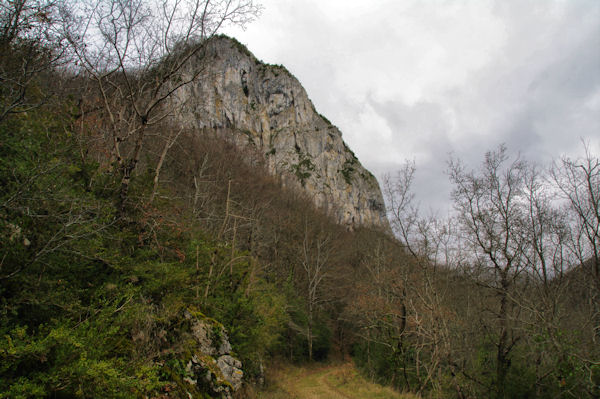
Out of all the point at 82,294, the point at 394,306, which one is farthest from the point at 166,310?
the point at 394,306

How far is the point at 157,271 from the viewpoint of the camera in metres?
5.70

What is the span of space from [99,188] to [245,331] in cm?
744

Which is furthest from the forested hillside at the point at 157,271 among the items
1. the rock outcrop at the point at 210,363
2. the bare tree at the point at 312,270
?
the bare tree at the point at 312,270

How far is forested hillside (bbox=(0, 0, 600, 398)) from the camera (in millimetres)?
3600

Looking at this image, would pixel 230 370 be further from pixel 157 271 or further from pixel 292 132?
pixel 292 132

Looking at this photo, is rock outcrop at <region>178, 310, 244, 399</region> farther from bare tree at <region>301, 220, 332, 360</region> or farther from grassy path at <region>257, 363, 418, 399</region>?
bare tree at <region>301, 220, 332, 360</region>

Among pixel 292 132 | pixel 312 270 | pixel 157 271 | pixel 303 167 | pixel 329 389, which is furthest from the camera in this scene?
pixel 292 132

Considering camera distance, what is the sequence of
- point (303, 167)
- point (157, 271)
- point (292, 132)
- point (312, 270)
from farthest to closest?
point (292, 132) → point (303, 167) → point (312, 270) → point (157, 271)

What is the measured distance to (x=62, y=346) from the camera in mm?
3207

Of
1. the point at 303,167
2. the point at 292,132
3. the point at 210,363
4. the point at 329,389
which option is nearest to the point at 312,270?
the point at 329,389

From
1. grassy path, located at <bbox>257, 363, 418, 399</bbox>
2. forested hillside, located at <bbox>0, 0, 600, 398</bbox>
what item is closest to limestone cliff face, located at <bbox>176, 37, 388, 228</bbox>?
grassy path, located at <bbox>257, 363, 418, 399</bbox>

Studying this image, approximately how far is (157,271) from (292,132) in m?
75.3

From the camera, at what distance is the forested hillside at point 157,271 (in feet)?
11.8

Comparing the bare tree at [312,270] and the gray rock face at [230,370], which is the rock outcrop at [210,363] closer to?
the gray rock face at [230,370]
